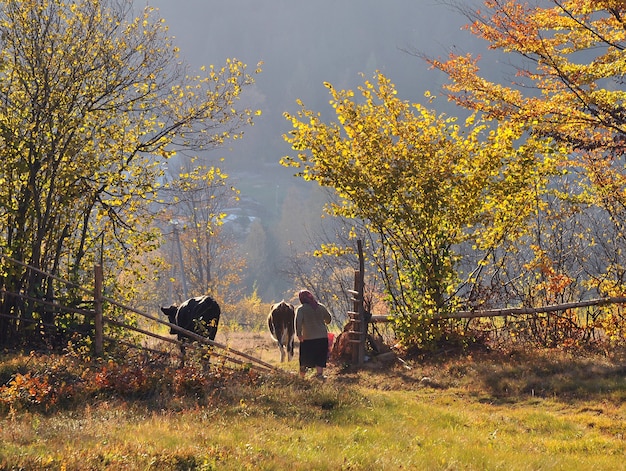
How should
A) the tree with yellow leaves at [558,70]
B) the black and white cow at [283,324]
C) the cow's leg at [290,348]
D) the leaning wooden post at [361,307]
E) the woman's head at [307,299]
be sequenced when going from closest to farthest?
the tree with yellow leaves at [558,70], the woman's head at [307,299], the leaning wooden post at [361,307], the black and white cow at [283,324], the cow's leg at [290,348]

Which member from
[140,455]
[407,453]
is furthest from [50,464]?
[407,453]

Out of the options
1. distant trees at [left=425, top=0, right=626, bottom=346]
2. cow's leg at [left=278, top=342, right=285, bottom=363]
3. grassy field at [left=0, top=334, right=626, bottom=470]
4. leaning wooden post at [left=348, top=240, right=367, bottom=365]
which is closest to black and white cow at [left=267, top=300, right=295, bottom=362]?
cow's leg at [left=278, top=342, right=285, bottom=363]

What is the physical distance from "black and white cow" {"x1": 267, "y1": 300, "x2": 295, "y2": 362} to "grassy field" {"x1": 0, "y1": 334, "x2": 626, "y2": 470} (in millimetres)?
3299

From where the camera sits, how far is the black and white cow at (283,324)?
55.2 ft

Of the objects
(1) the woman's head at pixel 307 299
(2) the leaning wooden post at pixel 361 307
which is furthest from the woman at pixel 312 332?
(2) the leaning wooden post at pixel 361 307

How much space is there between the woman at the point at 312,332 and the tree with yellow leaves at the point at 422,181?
7.26 ft

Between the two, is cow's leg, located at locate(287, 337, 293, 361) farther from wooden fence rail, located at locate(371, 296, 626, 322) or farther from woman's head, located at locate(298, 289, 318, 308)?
woman's head, located at locate(298, 289, 318, 308)

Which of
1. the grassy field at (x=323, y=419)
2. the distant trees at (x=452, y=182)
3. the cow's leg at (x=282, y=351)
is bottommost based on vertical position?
the grassy field at (x=323, y=419)

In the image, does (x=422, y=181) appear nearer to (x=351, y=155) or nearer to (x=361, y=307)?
(x=351, y=155)

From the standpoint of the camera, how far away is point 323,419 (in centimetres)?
904

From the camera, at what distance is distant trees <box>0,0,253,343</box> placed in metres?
13.1

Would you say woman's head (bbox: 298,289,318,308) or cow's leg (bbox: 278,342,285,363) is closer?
woman's head (bbox: 298,289,318,308)

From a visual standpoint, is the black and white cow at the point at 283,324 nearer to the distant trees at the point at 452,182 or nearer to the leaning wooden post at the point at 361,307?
the leaning wooden post at the point at 361,307

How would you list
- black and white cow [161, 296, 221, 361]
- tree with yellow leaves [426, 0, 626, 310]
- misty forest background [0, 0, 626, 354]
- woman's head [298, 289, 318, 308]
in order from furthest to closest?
black and white cow [161, 296, 221, 361], woman's head [298, 289, 318, 308], misty forest background [0, 0, 626, 354], tree with yellow leaves [426, 0, 626, 310]
